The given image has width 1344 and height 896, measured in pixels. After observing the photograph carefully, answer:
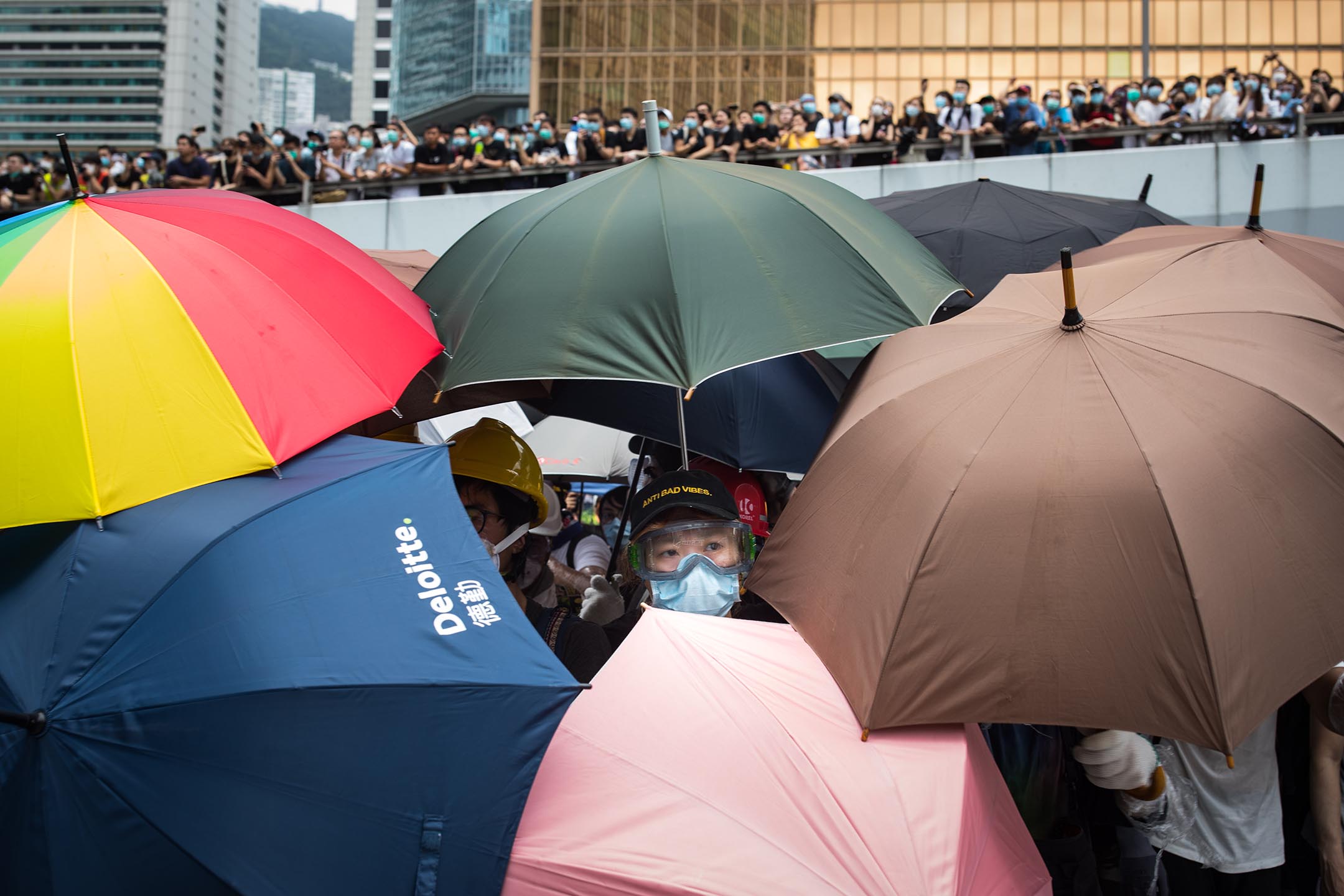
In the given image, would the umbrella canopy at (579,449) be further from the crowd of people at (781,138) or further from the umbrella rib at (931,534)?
the crowd of people at (781,138)

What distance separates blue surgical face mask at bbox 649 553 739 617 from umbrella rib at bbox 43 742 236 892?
196 cm

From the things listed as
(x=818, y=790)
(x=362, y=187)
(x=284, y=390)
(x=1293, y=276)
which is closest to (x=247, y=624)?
(x=284, y=390)

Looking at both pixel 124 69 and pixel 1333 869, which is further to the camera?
pixel 124 69

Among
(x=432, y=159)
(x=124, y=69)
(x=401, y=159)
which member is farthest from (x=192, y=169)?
(x=124, y=69)

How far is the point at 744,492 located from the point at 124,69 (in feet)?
484

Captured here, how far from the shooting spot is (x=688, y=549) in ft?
13.9

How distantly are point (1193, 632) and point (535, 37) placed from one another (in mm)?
39684

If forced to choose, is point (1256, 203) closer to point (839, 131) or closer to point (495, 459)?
point (495, 459)

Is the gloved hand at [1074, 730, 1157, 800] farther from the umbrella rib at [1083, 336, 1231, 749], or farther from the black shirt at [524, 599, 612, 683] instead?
the black shirt at [524, 599, 612, 683]

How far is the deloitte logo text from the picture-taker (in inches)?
113

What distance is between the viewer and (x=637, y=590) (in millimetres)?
4855

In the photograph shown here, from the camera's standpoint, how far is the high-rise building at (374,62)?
3888 inches

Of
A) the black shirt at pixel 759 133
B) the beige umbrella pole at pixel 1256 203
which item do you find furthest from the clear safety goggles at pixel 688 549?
the black shirt at pixel 759 133

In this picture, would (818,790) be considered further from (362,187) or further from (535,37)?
(535,37)
